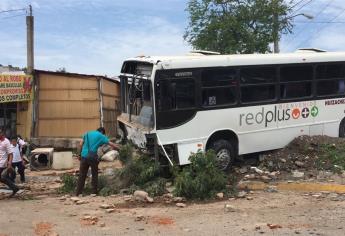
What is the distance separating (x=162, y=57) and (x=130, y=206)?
350cm

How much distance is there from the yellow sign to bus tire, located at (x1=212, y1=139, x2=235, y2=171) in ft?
40.3

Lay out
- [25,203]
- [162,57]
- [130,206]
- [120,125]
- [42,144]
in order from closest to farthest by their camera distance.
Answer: [130,206] < [25,203] < [162,57] < [120,125] < [42,144]

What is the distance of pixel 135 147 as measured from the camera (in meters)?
13.0

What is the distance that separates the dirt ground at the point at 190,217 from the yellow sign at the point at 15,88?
39.7 ft

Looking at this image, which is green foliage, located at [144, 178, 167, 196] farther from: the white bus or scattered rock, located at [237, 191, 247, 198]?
scattered rock, located at [237, 191, 247, 198]

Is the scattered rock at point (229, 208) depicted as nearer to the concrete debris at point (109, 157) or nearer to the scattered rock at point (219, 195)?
the scattered rock at point (219, 195)

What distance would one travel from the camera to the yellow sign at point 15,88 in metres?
22.6

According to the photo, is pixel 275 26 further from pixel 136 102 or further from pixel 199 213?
pixel 199 213

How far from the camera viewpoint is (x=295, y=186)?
464 inches

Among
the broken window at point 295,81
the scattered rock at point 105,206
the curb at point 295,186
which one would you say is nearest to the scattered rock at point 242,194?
the curb at point 295,186

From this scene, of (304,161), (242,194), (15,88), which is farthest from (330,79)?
(15,88)

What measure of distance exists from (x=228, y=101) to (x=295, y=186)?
2539 millimetres

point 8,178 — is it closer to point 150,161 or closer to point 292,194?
point 150,161

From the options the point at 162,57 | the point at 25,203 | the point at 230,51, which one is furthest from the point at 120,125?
the point at 230,51
